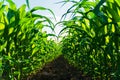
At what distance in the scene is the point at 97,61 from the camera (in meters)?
3.95

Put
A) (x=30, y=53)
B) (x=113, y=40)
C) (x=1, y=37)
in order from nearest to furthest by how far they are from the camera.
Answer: (x=113, y=40), (x=1, y=37), (x=30, y=53)

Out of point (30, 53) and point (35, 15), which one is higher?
point (35, 15)

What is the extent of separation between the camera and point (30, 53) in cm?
466

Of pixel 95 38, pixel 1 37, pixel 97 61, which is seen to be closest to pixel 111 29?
pixel 95 38

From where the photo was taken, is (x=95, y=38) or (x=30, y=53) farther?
(x=30, y=53)

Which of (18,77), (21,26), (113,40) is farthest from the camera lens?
(18,77)

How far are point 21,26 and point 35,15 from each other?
0.23 metres

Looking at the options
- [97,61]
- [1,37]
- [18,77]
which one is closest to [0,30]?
[1,37]

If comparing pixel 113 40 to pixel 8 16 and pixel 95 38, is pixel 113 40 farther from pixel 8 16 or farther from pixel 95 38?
pixel 8 16

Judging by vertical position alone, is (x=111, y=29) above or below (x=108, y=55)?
above

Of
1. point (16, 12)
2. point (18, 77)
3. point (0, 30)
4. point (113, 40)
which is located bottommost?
point (18, 77)

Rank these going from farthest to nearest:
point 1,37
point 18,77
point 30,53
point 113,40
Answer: point 30,53, point 18,77, point 1,37, point 113,40

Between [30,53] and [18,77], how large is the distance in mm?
861

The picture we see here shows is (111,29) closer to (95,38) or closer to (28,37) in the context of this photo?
(95,38)
